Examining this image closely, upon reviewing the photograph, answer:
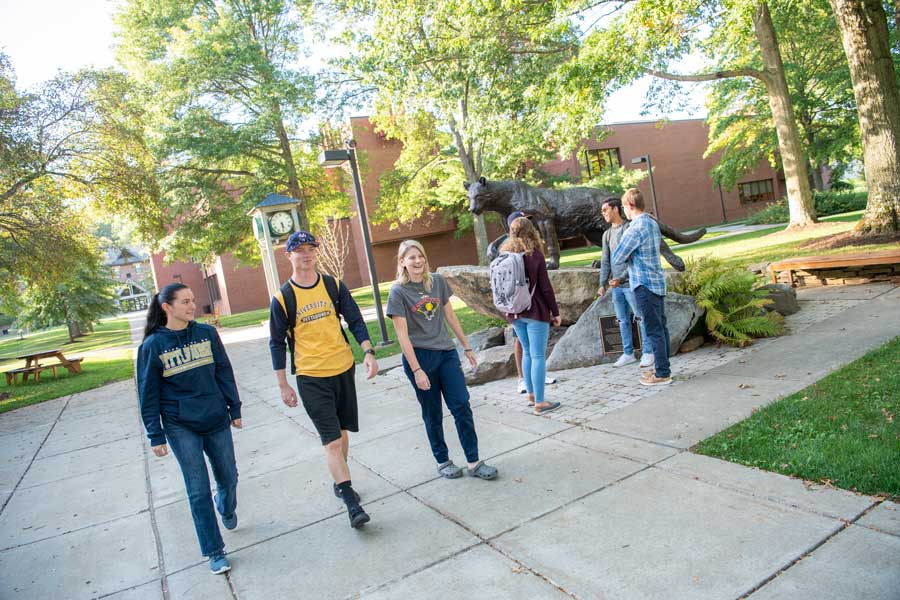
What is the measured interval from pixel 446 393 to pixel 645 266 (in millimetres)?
2468

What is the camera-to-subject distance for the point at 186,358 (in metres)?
3.62

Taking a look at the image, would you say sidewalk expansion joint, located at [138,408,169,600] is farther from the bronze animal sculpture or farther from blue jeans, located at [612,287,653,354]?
the bronze animal sculpture

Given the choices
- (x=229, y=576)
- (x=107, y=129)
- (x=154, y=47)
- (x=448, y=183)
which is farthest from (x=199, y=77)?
(x=229, y=576)

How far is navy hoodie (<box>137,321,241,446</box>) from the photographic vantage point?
11.4ft

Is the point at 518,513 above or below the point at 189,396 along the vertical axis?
below

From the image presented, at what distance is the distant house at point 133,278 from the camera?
290 feet

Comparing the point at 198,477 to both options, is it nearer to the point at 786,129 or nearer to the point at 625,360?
the point at 625,360

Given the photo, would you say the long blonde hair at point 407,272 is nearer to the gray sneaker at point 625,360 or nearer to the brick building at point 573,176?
the gray sneaker at point 625,360

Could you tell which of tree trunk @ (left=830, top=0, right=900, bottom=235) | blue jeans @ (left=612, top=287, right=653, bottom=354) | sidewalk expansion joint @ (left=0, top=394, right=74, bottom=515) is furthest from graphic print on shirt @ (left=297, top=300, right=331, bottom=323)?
tree trunk @ (left=830, top=0, right=900, bottom=235)

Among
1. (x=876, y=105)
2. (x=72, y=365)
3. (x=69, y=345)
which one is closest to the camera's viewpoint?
(x=876, y=105)

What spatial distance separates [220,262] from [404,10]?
86.8ft

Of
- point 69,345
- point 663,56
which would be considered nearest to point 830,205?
point 663,56

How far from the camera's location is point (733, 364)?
6.19m

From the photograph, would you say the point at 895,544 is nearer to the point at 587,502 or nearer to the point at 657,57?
the point at 587,502
